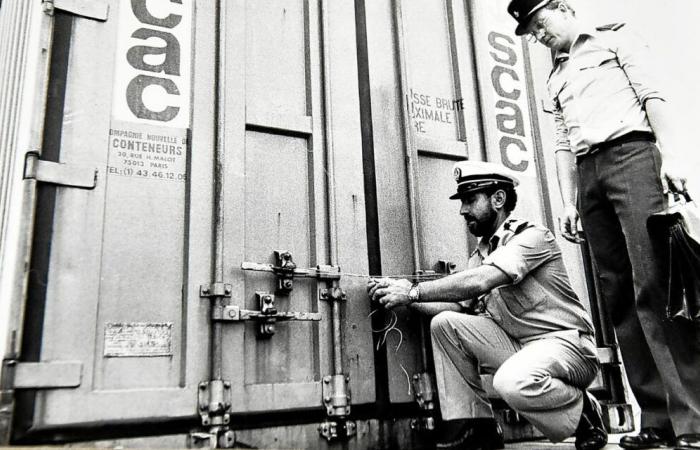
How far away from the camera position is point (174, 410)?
2324 mm

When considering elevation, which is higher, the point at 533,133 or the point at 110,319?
the point at 533,133

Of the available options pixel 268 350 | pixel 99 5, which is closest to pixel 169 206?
pixel 268 350

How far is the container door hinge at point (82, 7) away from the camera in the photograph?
8.11 feet

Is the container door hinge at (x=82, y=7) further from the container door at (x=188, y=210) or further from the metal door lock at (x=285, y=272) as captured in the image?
the metal door lock at (x=285, y=272)

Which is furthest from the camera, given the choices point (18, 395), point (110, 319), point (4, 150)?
point (4, 150)

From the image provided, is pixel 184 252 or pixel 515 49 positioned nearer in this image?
pixel 184 252

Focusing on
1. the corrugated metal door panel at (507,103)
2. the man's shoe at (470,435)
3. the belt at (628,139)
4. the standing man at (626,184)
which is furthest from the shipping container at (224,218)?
the belt at (628,139)

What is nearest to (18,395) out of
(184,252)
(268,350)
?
(184,252)

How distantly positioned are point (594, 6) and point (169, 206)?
162 inches

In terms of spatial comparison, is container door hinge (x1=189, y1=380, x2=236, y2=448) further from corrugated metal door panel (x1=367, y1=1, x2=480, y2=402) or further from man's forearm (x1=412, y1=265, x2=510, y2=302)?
man's forearm (x1=412, y1=265, x2=510, y2=302)

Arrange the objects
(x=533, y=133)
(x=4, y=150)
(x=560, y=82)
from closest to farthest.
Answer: (x=4, y=150)
(x=560, y=82)
(x=533, y=133)

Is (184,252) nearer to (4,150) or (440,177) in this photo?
(4,150)

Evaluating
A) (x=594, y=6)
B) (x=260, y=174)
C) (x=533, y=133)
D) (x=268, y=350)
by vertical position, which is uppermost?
(x=594, y=6)

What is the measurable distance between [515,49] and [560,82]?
770 mm
